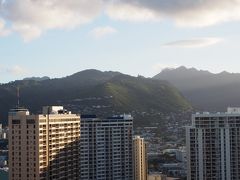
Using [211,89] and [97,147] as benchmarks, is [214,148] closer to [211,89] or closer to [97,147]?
Answer: [97,147]

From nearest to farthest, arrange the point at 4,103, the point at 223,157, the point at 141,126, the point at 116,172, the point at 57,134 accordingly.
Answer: the point at 57,134, the point at 223,157, the point at 116,172, the point at 141,126, the point at 4,103

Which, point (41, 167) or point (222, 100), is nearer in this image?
point (41, 167)

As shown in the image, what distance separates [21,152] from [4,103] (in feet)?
313

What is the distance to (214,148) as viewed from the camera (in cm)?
4084

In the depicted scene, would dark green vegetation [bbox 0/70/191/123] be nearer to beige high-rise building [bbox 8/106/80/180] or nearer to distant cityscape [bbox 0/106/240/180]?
distant cityscape [bbox 0/106/240/180]

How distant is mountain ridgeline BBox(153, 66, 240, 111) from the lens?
501 feet

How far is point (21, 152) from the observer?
86.1ft

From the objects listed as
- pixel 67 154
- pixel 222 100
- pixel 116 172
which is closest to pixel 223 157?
pixel 116 172

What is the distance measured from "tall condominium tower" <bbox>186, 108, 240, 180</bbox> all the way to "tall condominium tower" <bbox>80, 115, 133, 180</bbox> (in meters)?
6.83

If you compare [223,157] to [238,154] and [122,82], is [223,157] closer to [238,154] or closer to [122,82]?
[238,154]

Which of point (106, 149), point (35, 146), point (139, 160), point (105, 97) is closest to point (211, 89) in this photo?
point (105, 97)

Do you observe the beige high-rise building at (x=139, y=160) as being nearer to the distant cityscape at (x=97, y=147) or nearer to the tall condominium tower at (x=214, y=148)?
the distant cityscape at (x=97, y=147)

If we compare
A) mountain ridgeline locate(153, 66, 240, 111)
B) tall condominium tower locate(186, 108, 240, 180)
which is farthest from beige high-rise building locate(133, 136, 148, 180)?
mountain ridgeline locate(153, 66, 240, 111)

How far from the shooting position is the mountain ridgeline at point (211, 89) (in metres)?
153
